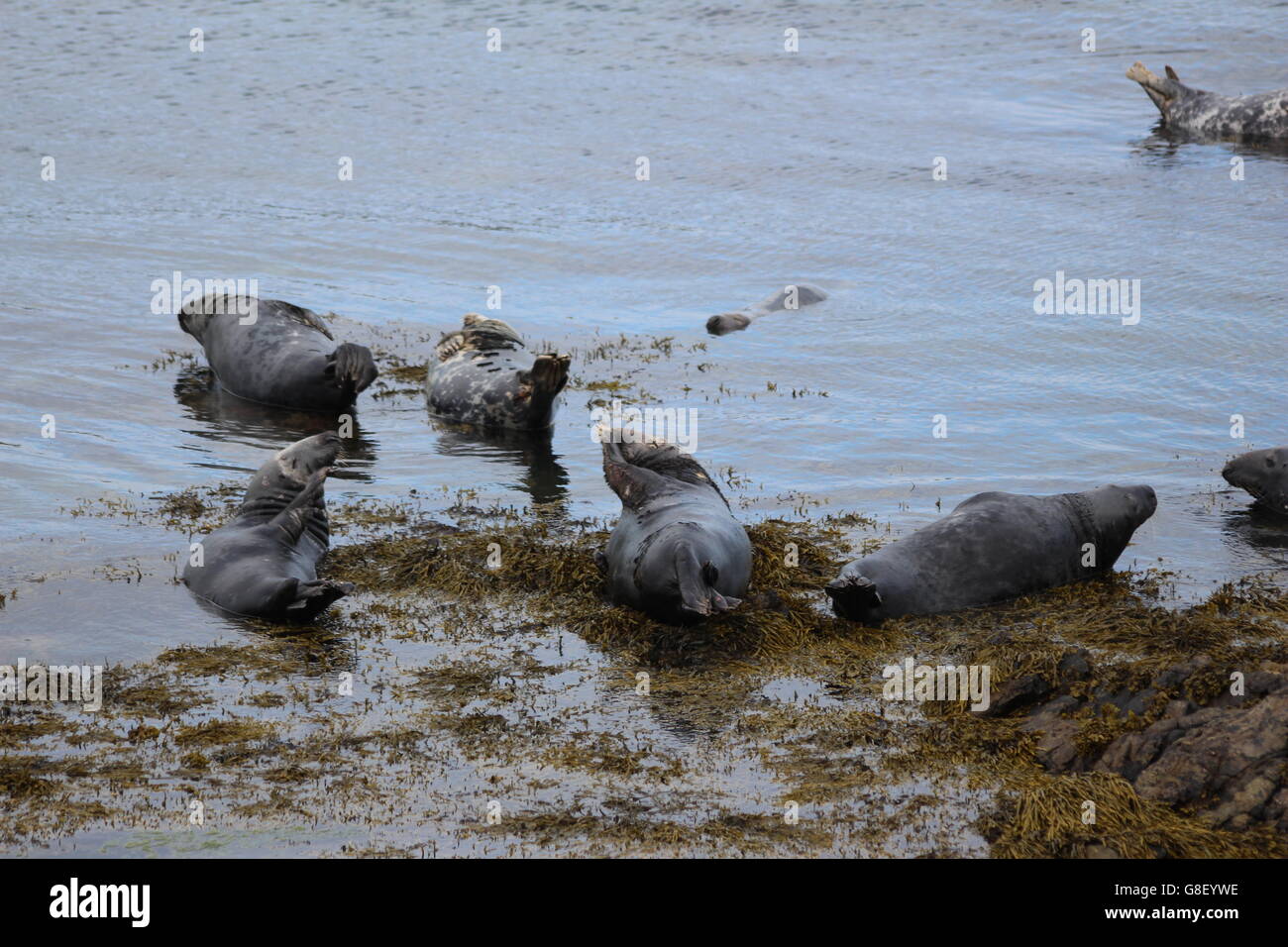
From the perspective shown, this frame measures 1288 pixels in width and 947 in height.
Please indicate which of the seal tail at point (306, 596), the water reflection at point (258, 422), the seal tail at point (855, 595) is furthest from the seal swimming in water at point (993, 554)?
the water reflection at point (258, 422)

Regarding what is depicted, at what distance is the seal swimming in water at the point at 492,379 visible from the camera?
10477 mm

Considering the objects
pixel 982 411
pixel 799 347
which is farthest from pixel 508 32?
pixel 982 411

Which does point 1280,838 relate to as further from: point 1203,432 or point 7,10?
point 7,10

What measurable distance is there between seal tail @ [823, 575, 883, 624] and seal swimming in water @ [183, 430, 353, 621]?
85.6 inches

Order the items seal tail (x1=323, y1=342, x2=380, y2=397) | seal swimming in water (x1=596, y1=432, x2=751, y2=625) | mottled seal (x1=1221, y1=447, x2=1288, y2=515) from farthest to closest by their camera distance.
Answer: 1. seal tail (x1=323, y1=342, x2=380, y2=397)
2. mottled seal (x1=1221, y1=447, x2=1288, y2=515)
3. seal swimming in water (x1=596, y1=432, x2=751, y2=625)

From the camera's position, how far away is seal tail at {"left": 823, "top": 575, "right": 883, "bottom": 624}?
7.07 m

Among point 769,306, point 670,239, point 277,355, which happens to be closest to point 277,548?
point 277,355

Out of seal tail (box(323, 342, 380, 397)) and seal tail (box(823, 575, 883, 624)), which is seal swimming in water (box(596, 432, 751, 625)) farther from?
seal tail (box(323, 342, 380, 397))

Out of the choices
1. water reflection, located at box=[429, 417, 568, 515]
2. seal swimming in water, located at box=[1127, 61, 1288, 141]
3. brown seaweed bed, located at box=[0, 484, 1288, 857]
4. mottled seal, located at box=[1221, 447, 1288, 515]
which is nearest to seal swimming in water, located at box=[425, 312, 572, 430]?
water reflection, located at box=[429, 417, 568, 515]

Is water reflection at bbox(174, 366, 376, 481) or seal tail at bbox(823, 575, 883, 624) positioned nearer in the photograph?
seal tail at bbox(823, 575, 883, 624)

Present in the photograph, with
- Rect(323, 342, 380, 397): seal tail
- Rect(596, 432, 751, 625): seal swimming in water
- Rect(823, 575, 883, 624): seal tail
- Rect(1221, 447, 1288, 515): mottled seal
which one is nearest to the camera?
Rect(596, 432, 751, 625): seal swimming in water

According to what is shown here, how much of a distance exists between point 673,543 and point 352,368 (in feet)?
14.4

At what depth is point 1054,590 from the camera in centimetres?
768

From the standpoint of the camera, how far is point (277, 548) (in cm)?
755
